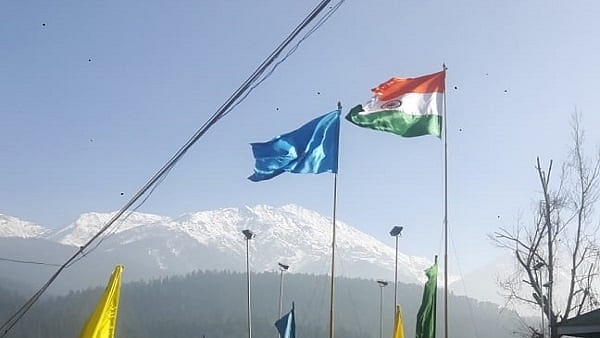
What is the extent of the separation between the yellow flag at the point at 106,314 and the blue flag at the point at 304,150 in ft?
14.3

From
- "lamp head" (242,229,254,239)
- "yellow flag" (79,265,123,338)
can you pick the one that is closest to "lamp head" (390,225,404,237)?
"lamp head" (242,229,254,239)

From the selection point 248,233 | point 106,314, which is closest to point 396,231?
point 248,233

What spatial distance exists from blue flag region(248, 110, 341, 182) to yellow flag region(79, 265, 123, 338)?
437cm

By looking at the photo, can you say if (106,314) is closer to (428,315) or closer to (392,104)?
(392,104)

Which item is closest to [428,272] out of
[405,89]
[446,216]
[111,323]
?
[446,216]

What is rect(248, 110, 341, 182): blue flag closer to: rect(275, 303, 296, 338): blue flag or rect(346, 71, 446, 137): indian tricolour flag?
rect(346, 71, 446, 137): indian tricolour flag

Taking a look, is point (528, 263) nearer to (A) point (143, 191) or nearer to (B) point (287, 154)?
(B) point (287, 154)

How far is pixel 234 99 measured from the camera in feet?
24.2

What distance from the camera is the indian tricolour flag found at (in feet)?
53.5

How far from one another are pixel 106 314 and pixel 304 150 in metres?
6.31

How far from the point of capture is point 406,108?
1670 cm

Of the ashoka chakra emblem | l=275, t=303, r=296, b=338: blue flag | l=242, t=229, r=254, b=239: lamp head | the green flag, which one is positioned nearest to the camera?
the ashoka chakra emblem

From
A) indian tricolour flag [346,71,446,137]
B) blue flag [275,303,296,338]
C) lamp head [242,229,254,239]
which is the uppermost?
indian tricolour flag [346,71,446,137]

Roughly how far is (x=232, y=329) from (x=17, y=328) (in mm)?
58437
